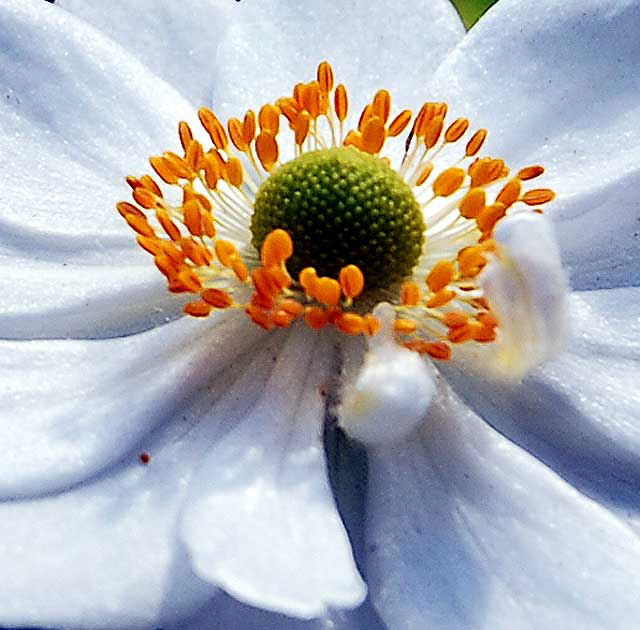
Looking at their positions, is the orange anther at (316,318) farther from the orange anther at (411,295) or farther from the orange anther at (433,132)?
the orange anther at (433,132)

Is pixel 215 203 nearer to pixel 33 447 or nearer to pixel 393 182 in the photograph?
pixel 393 182

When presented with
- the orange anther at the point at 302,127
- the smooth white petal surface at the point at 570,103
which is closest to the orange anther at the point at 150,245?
the orange anther at the point at 302,127

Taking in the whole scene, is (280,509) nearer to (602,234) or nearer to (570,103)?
(602,234)

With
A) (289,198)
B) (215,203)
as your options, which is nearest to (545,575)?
(289,198)

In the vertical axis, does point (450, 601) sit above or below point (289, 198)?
below

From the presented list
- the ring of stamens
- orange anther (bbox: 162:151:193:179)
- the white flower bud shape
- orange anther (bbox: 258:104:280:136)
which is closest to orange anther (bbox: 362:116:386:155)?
the ring of stamens

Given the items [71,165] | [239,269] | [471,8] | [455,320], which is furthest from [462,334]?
[471,8]
